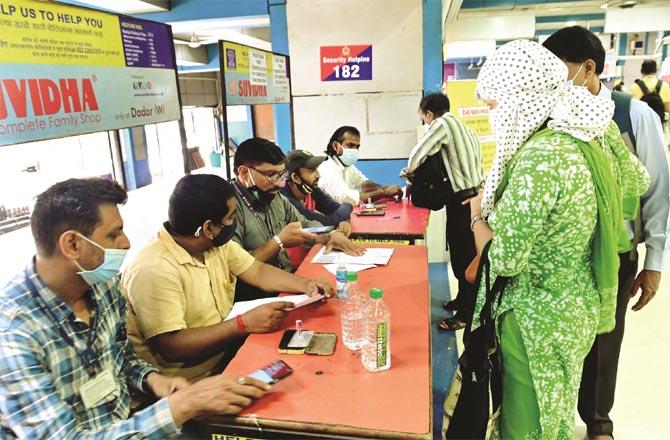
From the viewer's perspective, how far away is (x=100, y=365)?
1390 millimetres

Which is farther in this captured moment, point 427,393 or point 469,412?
point 469,412

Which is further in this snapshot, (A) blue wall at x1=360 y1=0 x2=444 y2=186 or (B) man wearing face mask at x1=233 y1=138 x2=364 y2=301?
(A) blue wall at x1=360 y1=0 x2=444 y2=186

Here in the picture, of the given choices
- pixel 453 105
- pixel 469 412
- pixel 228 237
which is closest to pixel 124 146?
pixel 453 105

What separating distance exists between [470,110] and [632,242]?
3083 millimetres

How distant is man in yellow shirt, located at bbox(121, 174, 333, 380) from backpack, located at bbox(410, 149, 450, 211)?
185 centimetres

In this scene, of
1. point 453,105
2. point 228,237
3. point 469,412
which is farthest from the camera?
point 453,105

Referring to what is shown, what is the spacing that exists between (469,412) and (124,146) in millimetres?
11941

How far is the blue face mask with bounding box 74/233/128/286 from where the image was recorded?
131 centimetres

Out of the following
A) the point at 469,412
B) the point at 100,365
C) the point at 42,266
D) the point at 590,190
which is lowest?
the point at 469,412

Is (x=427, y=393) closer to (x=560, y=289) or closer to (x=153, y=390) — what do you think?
(x=560, y=289)

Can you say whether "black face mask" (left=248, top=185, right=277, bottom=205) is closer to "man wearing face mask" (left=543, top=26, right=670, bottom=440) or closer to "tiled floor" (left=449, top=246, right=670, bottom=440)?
"man wearing face mask" (left=543, top=26, right=670, bottom=440)

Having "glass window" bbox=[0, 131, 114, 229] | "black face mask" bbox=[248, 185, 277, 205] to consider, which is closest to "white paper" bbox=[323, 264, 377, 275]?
"black face mask" bbox=[248, 185, 277, 205]

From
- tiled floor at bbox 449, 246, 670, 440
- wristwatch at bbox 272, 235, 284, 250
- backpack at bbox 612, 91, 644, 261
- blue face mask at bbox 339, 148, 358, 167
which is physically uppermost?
backpack at bbox 612, 91, 644, 261

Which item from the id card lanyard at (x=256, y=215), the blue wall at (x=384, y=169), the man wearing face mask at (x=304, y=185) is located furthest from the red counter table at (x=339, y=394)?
the blue wall at (x=384, y=169)
